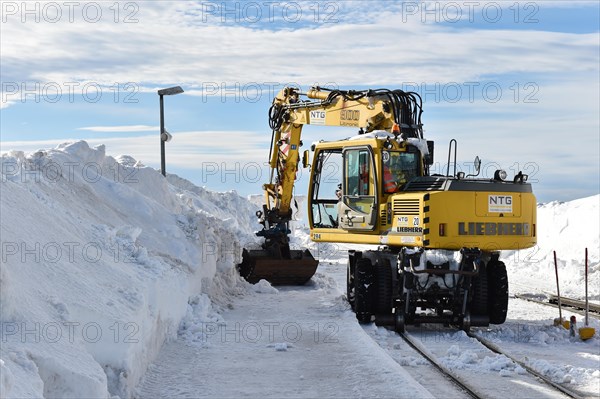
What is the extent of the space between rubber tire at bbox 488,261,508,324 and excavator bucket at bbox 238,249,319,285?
21.1 ft

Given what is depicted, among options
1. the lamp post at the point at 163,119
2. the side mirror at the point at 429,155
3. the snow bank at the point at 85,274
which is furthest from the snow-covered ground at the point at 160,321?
the lamp post at the point at 163,119

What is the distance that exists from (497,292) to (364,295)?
2485mm

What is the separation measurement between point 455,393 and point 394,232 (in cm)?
519

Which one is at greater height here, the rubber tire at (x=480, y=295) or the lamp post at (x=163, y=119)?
the lamp post at (x=163, y=119)

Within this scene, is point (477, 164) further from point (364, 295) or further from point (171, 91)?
point (171, 91)

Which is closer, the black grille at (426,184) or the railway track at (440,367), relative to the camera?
the railway track at (440,367)

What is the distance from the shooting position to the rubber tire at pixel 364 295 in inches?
576

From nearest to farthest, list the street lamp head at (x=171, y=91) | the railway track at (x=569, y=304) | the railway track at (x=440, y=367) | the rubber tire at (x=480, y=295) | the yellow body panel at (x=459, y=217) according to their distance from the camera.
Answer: the railway track at (x=440, y=367), the yellow body panel at (x=459, y=217), the rubber tire at (x=480, y=295), the railway track at (x=569, y=304), the street lamp head at (x=171, y=91)

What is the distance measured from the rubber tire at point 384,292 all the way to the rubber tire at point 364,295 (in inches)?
6.9

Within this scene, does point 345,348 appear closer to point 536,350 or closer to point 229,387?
point 229,387

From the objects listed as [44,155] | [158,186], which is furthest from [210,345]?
[158,186]

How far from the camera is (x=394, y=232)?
14461mm

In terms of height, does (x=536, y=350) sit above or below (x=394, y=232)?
below

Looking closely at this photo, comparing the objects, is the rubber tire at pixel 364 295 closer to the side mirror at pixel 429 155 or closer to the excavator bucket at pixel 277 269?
the side mirror at pixel 429 155
